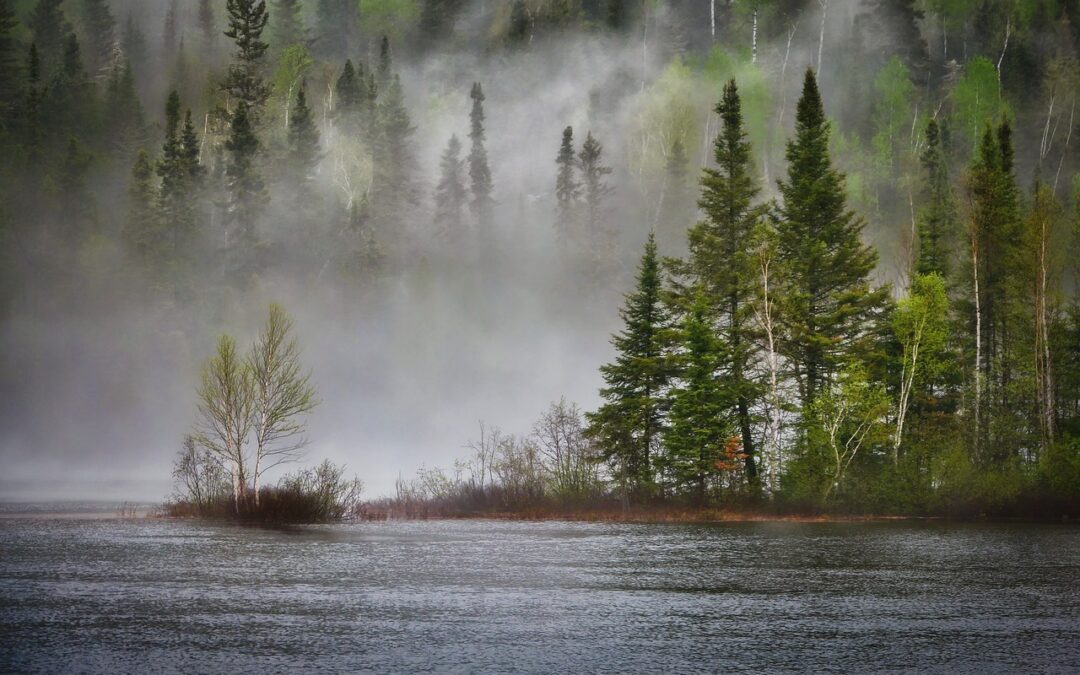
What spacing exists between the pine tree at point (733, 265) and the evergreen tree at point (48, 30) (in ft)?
323

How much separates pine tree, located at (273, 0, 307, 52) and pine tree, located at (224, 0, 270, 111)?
12918mm

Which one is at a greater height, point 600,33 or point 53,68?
point 600,33

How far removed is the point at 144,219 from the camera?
91812mm

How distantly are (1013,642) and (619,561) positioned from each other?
9594 mm

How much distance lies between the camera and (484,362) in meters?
104

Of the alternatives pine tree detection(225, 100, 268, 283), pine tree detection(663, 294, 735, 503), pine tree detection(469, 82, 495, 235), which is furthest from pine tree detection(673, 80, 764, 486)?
pine tree detection(469, 82, 495, 235)

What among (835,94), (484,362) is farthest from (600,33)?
(484,362)

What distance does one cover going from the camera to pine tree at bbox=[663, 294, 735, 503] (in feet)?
131

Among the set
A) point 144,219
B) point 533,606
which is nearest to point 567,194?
point 144,219

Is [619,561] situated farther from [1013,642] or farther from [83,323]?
[83,323]

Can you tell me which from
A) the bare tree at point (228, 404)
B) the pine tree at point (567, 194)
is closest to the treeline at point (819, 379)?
the bare tree at point (228, 404)

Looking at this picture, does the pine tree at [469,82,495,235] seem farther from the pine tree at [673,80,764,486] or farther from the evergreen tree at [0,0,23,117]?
the pine tree at [673,80,764,486]

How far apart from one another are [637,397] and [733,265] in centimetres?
867

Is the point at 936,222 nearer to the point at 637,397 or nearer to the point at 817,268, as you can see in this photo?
the point at 817,268
